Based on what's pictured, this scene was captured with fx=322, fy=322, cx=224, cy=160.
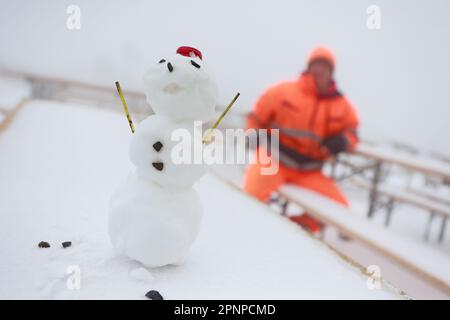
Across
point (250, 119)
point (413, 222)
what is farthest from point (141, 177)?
point (413, 222)

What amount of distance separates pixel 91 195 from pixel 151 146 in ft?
2.19

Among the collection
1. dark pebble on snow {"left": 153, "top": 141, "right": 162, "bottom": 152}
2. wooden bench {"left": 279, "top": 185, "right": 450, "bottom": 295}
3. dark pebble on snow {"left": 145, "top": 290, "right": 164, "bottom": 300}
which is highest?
dark pebble on snow {"left": 153, "top": 141, "right": 162, "bottom": 152}

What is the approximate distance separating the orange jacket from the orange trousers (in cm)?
19

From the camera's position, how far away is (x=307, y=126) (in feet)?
8.64

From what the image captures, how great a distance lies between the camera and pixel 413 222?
4.89 m

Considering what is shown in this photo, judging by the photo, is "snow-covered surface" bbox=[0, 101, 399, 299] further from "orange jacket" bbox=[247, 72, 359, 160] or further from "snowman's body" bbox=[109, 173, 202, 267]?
"orange jacket" bbox=[247, 72, 359, 160]

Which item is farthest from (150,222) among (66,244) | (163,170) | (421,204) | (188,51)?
(421,204)

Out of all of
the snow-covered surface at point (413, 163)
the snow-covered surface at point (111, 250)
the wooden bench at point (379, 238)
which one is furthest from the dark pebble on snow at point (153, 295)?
the snow-covered surface at point (413, 163)

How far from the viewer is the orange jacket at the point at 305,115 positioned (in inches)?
103

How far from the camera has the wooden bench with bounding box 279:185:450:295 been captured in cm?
168

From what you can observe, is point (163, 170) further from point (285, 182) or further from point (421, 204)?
point (421, 204)

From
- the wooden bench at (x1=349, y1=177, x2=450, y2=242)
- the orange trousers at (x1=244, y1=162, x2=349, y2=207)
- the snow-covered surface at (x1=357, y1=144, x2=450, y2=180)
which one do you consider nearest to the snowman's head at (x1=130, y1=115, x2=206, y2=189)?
the orange trousers at (x1=244, y1=162, x2=349, y2=207)

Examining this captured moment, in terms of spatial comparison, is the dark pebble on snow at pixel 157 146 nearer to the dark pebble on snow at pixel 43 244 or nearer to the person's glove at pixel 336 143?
the dark pebble on snow at pixel 43 244
